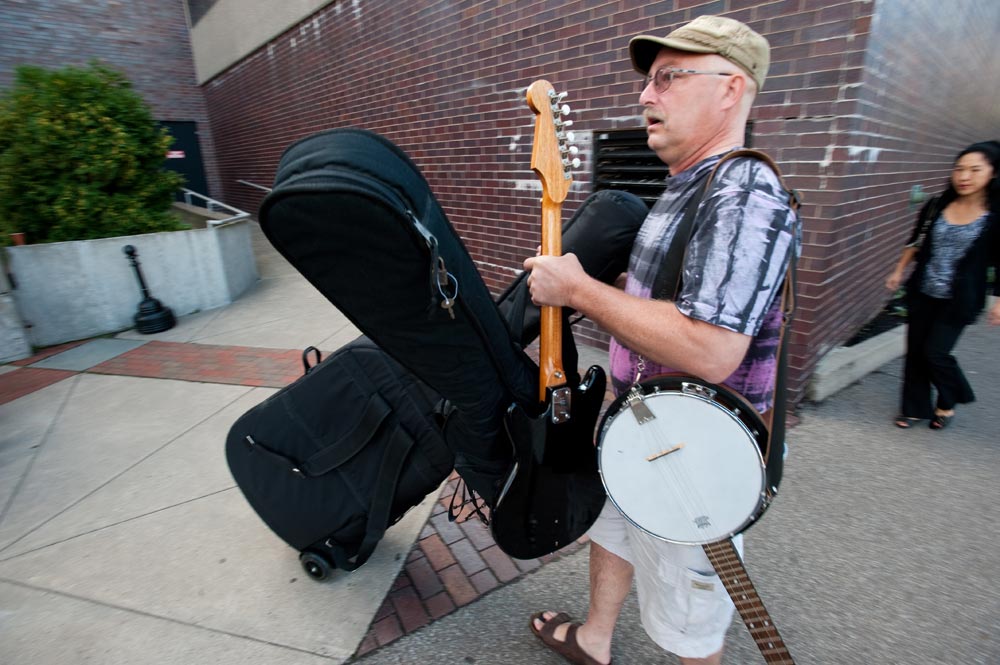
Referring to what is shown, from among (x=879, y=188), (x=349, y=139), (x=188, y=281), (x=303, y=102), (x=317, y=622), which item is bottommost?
(x=317, y=622)

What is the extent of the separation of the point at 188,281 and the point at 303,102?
434 cm

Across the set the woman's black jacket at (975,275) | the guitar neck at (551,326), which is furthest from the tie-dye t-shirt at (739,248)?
the woman's black jacket at (975,275)

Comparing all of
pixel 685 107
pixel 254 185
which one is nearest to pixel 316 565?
pixel 685 107

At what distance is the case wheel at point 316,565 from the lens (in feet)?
6.75

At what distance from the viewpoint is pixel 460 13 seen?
5062 millimetres

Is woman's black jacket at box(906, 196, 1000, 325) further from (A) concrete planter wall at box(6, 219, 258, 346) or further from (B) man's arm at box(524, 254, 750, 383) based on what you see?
(A) concrete planter wall at box(6, 219, 258, 346)

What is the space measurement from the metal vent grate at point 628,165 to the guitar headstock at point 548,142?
2.63m

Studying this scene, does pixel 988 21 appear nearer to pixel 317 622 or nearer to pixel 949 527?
pixel 949 527

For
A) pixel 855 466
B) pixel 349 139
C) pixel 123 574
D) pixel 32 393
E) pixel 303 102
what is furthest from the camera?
pixel 303 102

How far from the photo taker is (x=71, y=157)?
16.8ft

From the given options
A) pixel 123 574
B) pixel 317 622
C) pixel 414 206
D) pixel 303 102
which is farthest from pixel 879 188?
pixel 303 102

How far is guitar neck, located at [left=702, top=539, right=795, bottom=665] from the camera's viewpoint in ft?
4.13

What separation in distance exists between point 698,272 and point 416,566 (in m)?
1.84

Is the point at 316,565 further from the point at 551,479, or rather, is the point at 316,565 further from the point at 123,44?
the point at 123,44
